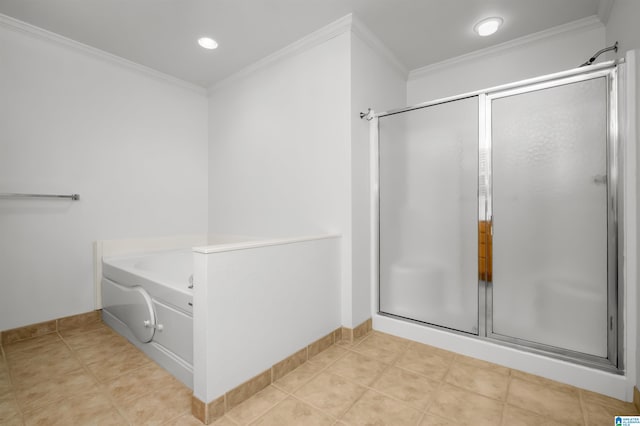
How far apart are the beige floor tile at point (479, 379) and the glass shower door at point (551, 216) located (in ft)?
0.80

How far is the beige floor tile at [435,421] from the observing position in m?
1.17

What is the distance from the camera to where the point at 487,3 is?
5.83 feet

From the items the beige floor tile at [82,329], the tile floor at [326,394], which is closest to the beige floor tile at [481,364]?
the tile floor at [326,394]

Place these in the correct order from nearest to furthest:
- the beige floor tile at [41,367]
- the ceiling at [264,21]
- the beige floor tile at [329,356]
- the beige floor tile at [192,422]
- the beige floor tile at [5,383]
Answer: the beige floor tile at [192,422]
the beige floor tile at [5,383]
the beige floor tile at [41,367]
the beige floor tile at [329,356]
the ceiling at [264,21]

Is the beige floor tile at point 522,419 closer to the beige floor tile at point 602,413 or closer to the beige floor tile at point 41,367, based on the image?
the beige floor tile at point 602,413

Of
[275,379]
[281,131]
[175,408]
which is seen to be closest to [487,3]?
[281,131]

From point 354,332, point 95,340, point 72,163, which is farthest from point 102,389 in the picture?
point 72,163

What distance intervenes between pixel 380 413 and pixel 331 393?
0.25 metres

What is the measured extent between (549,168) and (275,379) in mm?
1871

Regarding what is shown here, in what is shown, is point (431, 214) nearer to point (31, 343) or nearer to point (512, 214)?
point (512, 214)

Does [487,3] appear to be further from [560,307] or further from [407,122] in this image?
[560,307]

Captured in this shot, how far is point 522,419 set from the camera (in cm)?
120

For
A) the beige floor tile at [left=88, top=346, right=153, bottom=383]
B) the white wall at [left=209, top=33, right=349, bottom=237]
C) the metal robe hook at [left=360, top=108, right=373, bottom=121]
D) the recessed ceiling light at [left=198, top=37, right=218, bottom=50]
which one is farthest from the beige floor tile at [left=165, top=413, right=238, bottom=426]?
the recessed ceiling light at [left=198, top=37, right=218, bottom=50]

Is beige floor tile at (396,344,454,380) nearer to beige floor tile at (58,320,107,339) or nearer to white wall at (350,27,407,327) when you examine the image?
white wall at (350,27,407,327)
